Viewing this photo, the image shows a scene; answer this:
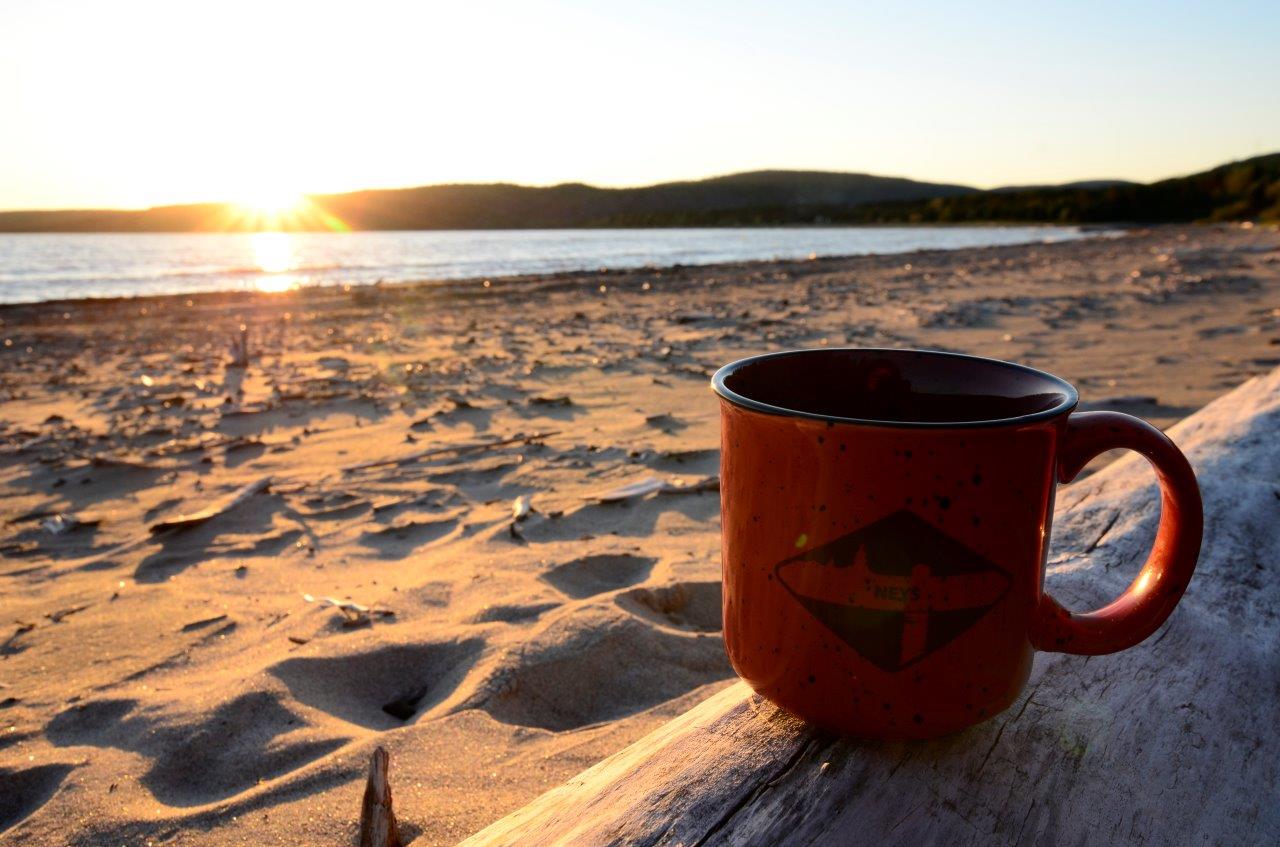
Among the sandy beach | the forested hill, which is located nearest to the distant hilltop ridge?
the forested hill

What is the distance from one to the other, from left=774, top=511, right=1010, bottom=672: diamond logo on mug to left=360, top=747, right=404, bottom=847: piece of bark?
84 cm

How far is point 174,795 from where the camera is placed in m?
1.55

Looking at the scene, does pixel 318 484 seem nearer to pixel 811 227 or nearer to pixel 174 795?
pixel 174 795

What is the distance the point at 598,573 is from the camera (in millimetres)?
2527

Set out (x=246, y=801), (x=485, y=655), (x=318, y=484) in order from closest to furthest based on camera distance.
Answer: (x=246, y=801), (x=485, y=655), (x=318, y=484)

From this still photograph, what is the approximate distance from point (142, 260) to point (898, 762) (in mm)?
35571

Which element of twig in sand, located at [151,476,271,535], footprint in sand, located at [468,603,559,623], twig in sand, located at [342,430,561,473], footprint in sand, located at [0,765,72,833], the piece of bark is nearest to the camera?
the piece of bark

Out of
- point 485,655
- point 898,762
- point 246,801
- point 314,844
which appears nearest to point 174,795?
point 246,801

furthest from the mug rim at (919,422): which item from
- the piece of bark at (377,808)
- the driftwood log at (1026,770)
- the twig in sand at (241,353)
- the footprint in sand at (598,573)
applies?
the twig in sand at (241,353)

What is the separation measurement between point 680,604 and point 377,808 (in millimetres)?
1158

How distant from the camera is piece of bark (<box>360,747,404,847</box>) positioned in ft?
4.14

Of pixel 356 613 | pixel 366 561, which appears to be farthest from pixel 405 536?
pixel 356 613

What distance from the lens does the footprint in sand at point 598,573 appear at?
7.93 ft

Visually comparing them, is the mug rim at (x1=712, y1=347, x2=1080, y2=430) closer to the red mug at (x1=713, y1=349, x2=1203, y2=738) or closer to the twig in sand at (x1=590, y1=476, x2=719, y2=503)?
the red mug at (x1=713, y1=349, x2=1203, y2=738)
